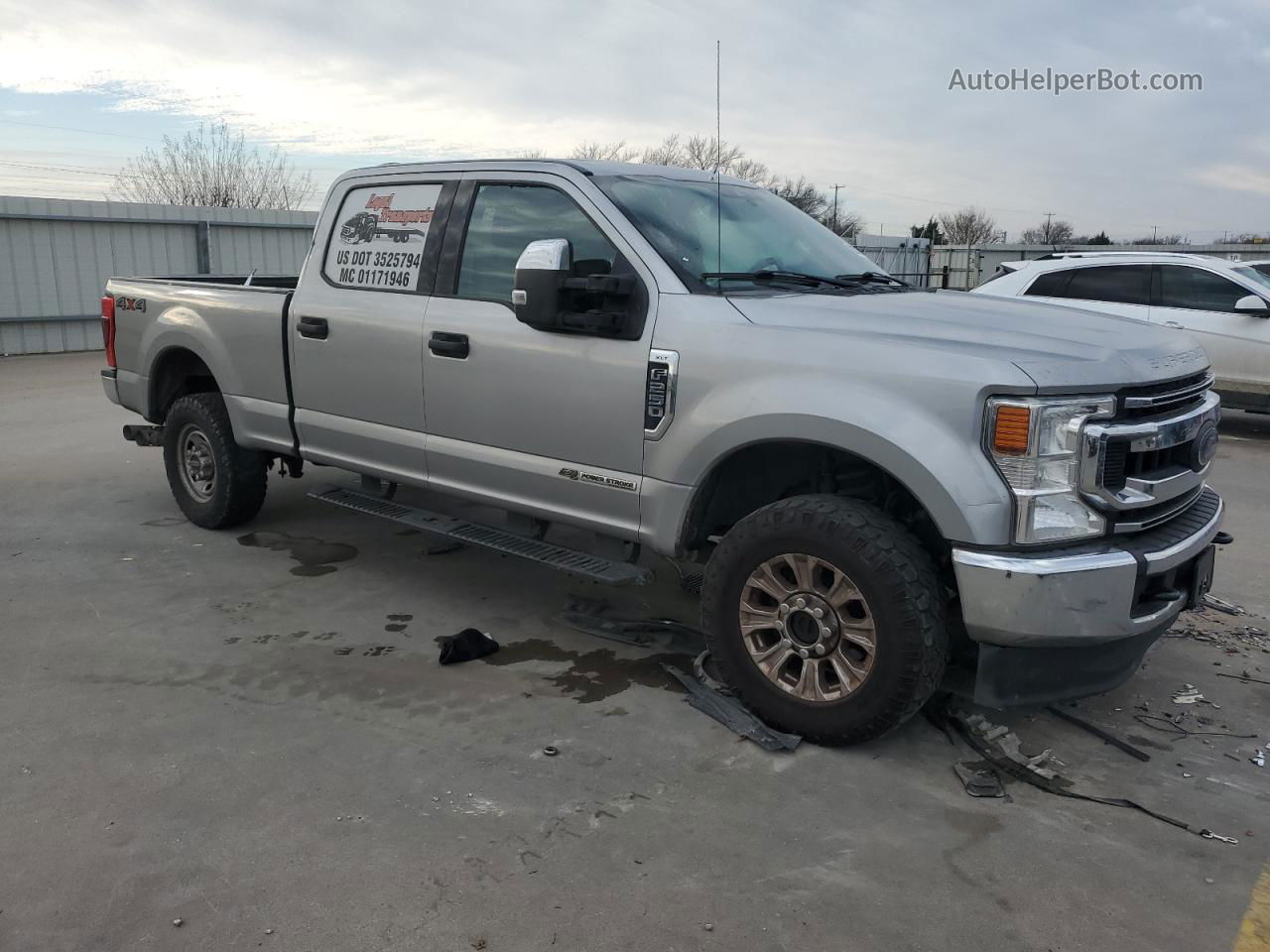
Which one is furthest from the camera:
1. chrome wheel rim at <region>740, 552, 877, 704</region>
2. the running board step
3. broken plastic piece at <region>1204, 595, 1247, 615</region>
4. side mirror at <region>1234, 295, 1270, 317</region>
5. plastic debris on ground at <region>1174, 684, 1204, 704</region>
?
side mirror at <region>1234, 295, 1270, 317</region>

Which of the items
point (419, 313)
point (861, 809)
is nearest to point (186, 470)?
point (419, 313)

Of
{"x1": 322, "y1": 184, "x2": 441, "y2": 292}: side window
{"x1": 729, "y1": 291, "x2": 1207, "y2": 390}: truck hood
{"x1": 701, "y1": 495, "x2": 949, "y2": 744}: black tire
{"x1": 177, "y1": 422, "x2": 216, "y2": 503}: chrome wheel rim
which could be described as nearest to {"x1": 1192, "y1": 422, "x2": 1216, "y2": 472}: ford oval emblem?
{"x1": 729, "y1": 291, "x2": 1207, "y2": 390}: truck hood

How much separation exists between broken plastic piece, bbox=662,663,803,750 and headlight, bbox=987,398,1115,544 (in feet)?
3.60

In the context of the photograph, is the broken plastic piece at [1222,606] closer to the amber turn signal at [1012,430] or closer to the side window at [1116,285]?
the amber turn signal at [1012,430]

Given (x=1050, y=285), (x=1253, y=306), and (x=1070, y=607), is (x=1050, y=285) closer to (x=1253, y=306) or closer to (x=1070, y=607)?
(x=1253, y=306)

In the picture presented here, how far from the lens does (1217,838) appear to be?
10.2 ft

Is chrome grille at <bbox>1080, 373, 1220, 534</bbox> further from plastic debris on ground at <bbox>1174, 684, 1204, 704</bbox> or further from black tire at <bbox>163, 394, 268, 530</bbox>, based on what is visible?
black tire at <bbox>163, 394, 268, 530</bbox>

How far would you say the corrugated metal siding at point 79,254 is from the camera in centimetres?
1558

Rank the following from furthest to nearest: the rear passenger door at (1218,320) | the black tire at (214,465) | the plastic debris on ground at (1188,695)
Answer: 1. the rear passenger door at (1218,320)
2. the black tire at (214,465)
3. the plastic debris on ground at (1188,695)

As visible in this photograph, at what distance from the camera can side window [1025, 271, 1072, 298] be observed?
1032 centimetres

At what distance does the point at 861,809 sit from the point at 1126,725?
4.15 feet

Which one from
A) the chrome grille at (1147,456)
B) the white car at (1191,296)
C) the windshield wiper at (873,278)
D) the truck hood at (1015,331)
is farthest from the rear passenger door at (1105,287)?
the chrome grille at (1147,456)

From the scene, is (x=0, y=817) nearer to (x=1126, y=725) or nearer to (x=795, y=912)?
(x=795, y=912)

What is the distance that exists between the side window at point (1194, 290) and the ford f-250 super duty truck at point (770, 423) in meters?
6.68
